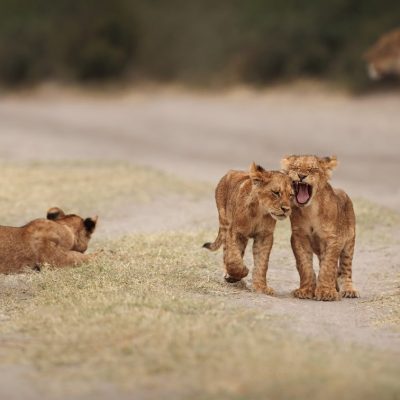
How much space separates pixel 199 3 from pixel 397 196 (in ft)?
61.6

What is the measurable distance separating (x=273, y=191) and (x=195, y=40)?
21818 mm

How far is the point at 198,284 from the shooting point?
7965 millimetres

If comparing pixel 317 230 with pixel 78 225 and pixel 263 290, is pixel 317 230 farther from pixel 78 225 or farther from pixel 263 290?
pixel 78 225

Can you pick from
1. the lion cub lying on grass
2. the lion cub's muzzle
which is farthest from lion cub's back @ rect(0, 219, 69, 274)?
the lion cub's muzzle

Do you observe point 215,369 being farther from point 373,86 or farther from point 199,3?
point 199,3

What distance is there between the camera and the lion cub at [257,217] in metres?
7.71

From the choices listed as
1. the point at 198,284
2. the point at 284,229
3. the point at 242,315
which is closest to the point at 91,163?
the point at 284,229

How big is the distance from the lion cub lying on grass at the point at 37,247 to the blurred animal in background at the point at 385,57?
1137 centimetres

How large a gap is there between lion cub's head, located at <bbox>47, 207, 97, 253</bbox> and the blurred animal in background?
434 inches

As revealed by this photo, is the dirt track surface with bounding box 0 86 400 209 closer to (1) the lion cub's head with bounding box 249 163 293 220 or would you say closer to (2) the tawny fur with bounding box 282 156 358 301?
(2) the tawny fur with bounding box 282 156 358 301

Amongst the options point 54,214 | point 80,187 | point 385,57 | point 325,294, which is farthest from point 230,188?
point 385,57

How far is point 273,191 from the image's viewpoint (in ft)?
25.3

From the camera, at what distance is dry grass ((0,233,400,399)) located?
17.1 feet

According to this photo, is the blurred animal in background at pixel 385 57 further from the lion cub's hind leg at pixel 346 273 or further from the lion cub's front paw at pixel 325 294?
the lion cub's front paw at pixel 325 294
